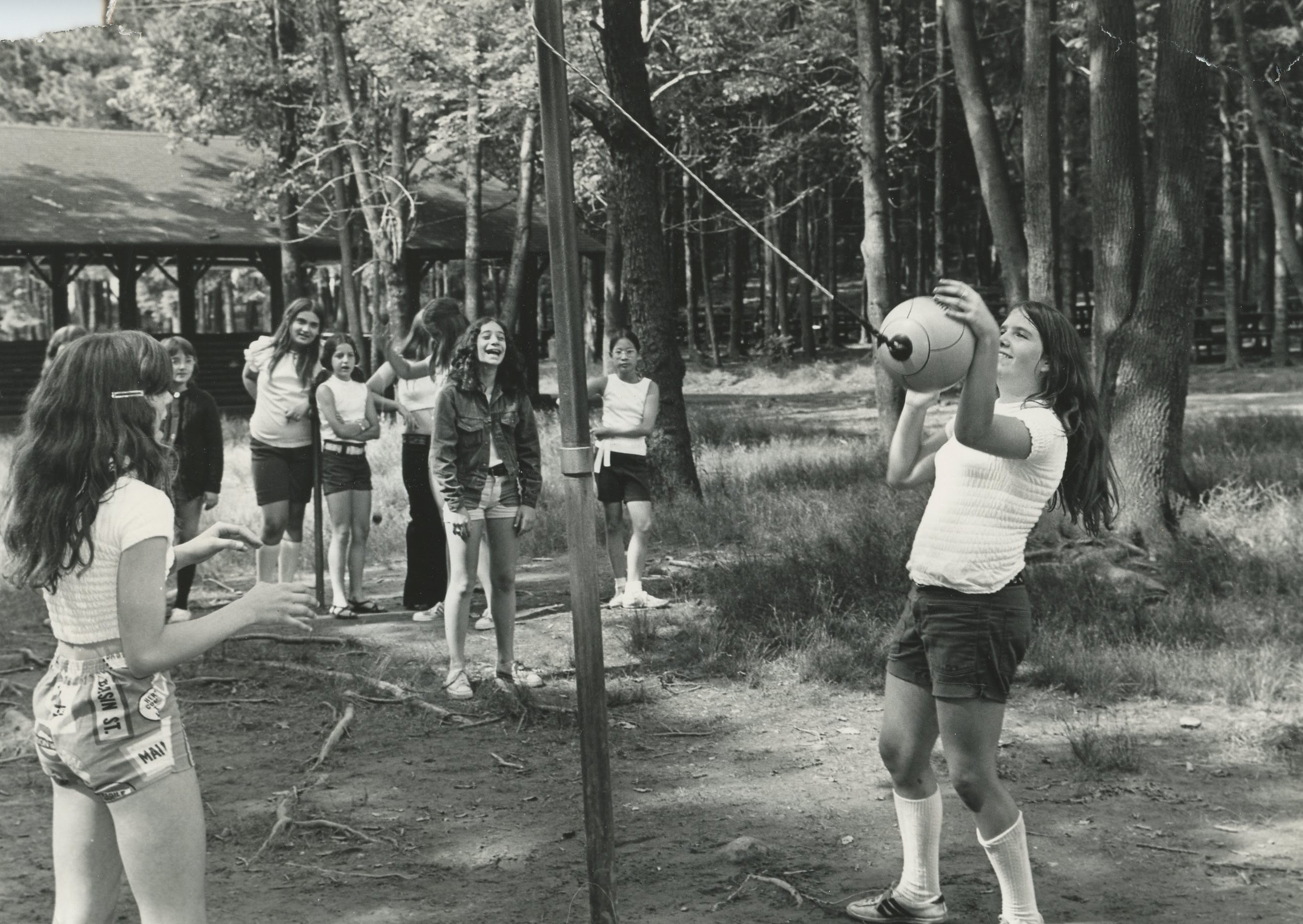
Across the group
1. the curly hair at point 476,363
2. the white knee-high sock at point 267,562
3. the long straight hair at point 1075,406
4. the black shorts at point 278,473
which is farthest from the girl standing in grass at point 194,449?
the long straight hair at point 1075,406

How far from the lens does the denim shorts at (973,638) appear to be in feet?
11.8

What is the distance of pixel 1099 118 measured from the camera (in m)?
9.48

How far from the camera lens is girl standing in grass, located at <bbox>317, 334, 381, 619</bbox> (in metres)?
8.41

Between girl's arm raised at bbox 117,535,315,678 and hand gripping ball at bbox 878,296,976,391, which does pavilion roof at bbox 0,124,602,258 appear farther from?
girl's arm raised at bbox 117,535,315,678

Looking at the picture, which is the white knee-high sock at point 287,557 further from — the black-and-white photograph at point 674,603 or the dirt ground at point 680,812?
the dirt ground at point 680,812

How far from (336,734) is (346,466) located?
280 cm

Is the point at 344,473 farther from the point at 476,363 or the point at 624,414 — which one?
the point at 476,363

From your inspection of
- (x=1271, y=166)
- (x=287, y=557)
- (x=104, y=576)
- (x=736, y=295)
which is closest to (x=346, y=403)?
(x=287, y=557)

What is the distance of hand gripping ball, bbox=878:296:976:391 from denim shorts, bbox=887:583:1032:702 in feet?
2.17

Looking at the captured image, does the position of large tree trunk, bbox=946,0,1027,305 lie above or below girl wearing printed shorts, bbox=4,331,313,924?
above

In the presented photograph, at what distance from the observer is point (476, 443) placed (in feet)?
21.9

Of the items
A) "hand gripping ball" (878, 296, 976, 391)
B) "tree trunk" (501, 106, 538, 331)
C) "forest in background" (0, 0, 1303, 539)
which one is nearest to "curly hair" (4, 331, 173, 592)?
"forest in background" (0, 0, 1303, 539)

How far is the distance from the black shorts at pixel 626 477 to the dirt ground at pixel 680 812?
157cm

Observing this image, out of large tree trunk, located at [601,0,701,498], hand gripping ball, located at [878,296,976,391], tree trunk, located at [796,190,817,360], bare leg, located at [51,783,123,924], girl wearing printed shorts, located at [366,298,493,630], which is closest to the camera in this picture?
bare leg, located at [51,783,123,924]
